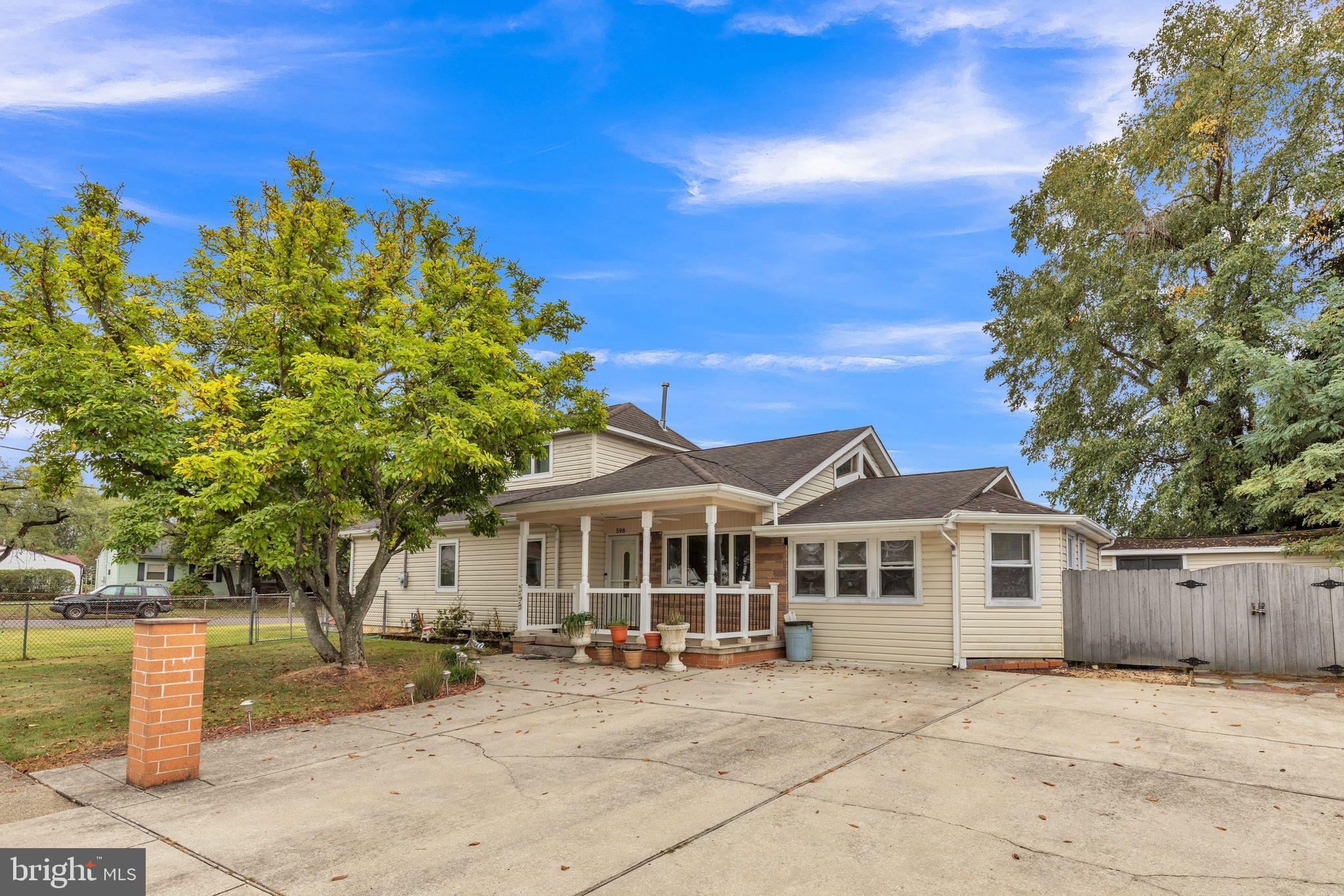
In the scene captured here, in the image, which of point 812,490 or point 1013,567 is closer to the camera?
point 1013,567

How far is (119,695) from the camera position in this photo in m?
10.5

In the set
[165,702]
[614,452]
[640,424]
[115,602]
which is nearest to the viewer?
[165,702]

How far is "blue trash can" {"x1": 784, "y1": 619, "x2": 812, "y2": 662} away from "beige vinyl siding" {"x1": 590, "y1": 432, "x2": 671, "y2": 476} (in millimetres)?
6492

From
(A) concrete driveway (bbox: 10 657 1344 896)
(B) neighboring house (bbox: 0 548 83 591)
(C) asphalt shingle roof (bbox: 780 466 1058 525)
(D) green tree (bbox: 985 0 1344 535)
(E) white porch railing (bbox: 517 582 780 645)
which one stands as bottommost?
(B) neighboring house (bbox: 0 548 83 591)

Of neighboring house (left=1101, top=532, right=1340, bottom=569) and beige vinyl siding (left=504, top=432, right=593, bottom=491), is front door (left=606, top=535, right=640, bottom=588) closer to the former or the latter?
beige vinyl siding (left=504, top=432, right=593, bottom=491)

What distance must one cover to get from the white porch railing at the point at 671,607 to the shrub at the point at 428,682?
13.6 feet

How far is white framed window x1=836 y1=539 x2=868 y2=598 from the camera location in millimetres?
14438

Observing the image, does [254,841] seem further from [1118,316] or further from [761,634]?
[1118,316]

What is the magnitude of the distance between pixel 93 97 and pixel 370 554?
13830mm

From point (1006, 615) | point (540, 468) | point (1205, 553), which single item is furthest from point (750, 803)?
point (1205, 553)

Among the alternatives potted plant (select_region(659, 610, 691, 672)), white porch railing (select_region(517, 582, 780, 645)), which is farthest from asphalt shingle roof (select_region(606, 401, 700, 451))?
potted plant (select_region(659, 610, 691, 672))

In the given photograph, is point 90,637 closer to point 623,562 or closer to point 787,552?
point 623,562

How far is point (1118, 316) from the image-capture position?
23938 mm

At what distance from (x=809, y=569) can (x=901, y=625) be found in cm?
214
